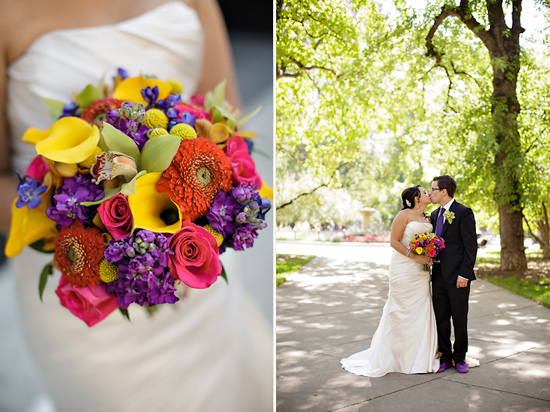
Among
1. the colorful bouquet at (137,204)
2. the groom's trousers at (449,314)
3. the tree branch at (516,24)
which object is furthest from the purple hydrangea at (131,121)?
the tree branch at (516,24)

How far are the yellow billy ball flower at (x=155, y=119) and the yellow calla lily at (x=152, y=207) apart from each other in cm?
24

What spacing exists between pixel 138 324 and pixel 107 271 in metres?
0.69

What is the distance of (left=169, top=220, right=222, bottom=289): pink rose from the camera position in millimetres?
2131

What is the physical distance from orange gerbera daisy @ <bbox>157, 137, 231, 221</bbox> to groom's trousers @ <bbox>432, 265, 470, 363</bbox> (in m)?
3.85

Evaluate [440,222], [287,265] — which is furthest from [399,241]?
[287,265]

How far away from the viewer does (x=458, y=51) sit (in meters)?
13.0

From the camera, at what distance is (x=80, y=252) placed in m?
2.19

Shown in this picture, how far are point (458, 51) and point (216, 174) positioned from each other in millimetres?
12198

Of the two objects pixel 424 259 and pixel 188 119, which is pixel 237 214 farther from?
pixel 424 259

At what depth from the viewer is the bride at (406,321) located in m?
5.40

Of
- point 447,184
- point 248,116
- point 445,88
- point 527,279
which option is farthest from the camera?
point 445,88

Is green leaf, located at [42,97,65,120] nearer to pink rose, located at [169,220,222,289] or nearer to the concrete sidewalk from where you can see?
pink rose, located at [169,220,222,289]

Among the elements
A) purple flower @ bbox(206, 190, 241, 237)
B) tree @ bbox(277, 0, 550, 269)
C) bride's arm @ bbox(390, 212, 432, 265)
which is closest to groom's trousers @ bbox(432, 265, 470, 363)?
bride's arm @ bbox(390, 212, 432, 265)

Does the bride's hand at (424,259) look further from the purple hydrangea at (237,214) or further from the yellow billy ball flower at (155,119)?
the yellow billy ball flower at (155,119)
